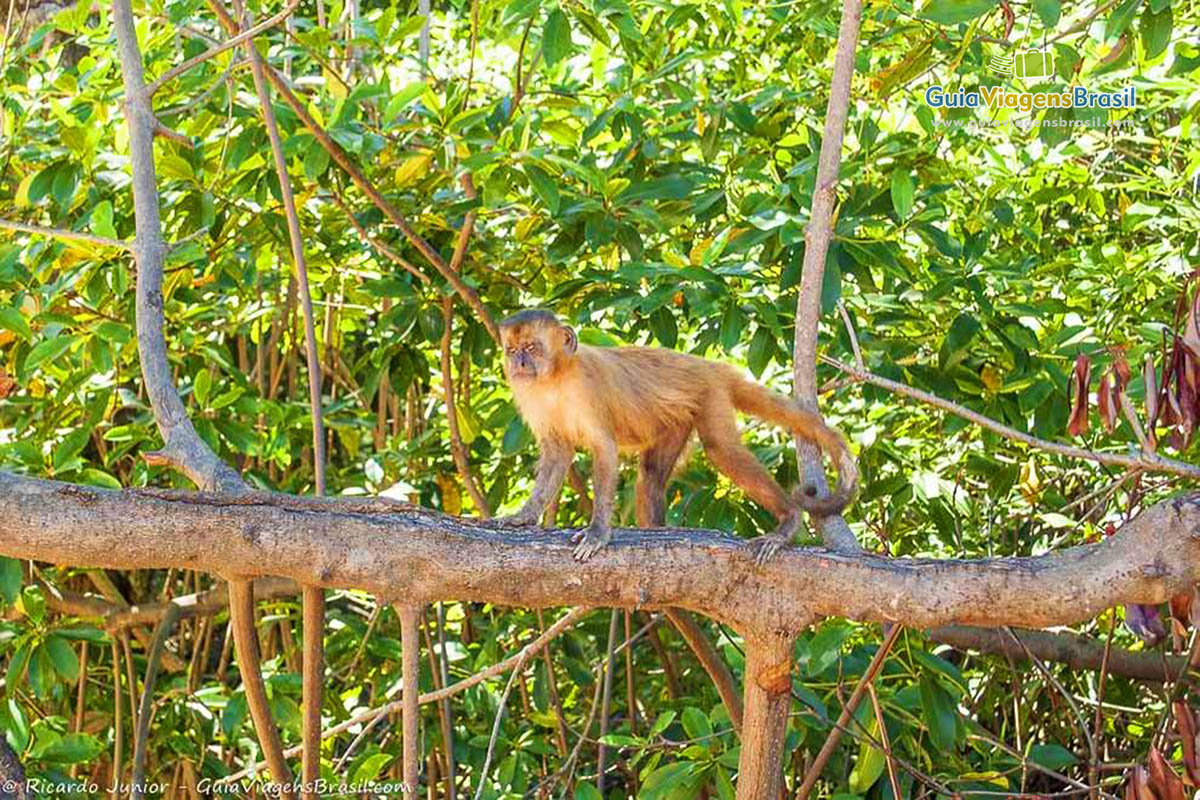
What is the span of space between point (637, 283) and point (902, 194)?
0.82 meters

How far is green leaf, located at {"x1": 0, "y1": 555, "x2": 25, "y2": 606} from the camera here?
169 inches

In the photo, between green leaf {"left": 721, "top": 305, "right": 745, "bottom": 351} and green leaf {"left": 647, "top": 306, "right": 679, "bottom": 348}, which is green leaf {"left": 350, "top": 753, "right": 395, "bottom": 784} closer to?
green leaf {"left": 647, "top": 306, "right": 679, "bottom": 348}

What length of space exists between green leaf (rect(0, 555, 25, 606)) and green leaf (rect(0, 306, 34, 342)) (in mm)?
694

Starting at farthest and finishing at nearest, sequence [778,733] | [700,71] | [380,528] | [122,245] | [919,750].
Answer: [700,71] → [919,750] → [122,245] → [778,733] → [380,528]

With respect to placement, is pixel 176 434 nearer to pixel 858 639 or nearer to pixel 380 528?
pixel 380 528

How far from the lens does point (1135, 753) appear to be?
5.75 metres

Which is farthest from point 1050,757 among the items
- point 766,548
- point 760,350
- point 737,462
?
point 766,548

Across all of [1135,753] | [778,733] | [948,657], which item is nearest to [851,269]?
[778,733]

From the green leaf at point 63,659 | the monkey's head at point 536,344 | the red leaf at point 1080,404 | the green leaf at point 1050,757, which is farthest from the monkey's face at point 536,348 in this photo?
the green leaf at point 1050,757

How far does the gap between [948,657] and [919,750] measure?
1.34m

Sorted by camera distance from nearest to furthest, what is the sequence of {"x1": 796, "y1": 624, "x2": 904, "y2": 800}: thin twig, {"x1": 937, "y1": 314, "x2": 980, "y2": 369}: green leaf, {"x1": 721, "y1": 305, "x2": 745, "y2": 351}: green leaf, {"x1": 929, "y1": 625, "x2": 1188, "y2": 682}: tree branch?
{"x1": 796, "y1": 624, "x2": 904, "y2": 800}: thin twig < {"x1": 721, "y1": 305, "x2": 745, "y2": 351}: green leaf < {"x1": 937, "y1": 314, "x2": 980, "y2": 369}: green leaf < {"x1": 929, "y1": 625, "x2": 1188, "y2": 682}: tree branch

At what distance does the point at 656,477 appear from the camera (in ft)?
14.0

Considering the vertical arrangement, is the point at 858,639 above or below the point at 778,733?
below

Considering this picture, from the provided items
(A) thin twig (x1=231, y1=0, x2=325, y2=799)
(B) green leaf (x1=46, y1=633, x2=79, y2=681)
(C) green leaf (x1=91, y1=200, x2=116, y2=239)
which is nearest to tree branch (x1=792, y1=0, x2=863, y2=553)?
(A) thin twig (x1=231, y1=0, x2=325, y2=799)
